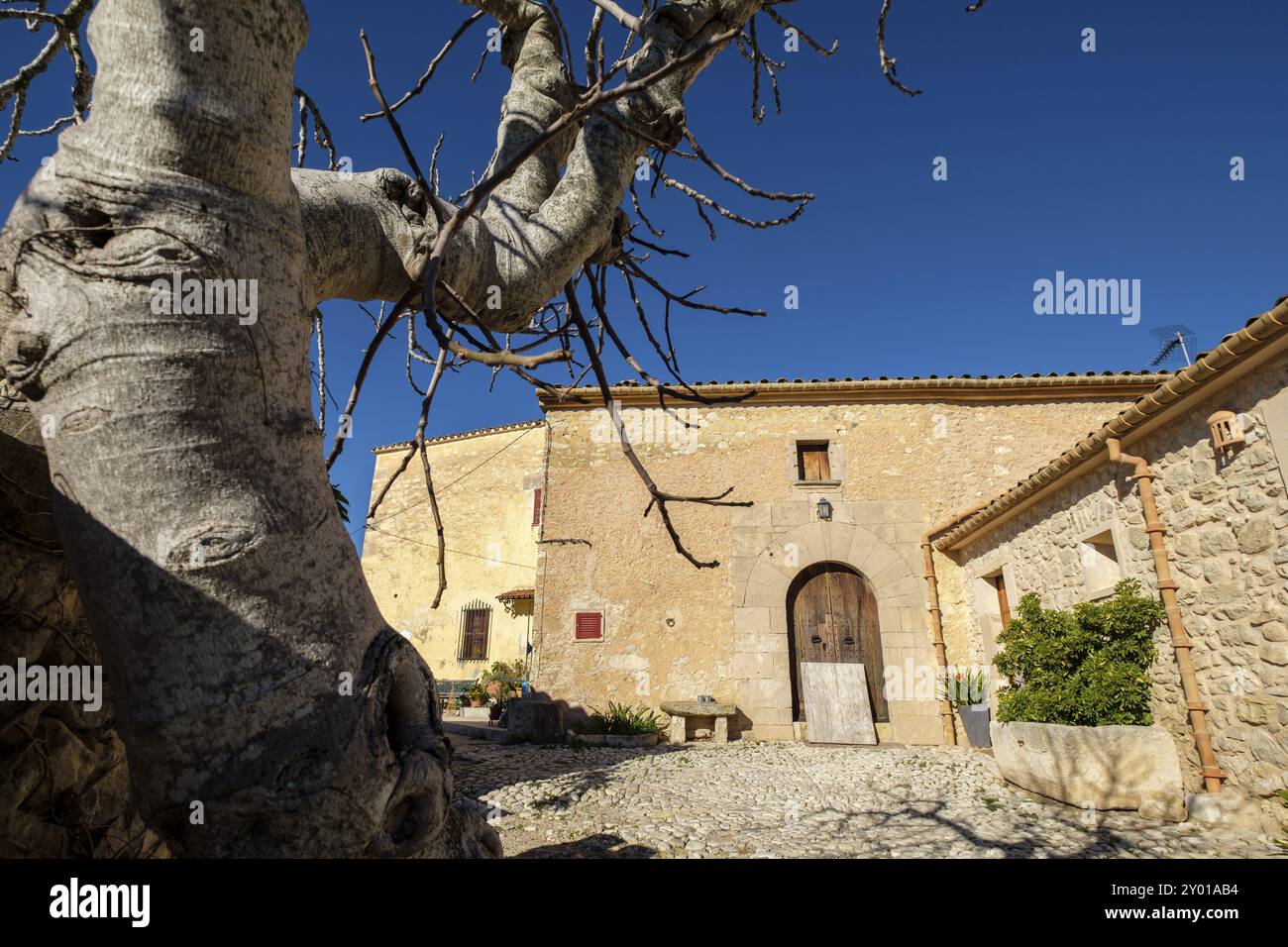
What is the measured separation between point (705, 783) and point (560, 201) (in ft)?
16.5

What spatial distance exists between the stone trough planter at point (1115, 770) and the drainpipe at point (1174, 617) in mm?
177

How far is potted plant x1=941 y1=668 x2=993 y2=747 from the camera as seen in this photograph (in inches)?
297

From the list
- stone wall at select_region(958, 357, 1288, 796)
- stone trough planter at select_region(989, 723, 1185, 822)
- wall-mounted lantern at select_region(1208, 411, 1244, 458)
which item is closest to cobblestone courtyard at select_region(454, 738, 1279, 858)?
stone trough planter at select_region(989, 723, 1185, 822)

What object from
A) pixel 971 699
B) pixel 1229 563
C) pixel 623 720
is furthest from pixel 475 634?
pixel 1229 563

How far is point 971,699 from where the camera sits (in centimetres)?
780

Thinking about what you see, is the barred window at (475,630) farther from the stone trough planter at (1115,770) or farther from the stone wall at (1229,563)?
Answer: the stone wall at (1229,563)

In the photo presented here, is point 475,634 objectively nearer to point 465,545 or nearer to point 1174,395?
point 465,545

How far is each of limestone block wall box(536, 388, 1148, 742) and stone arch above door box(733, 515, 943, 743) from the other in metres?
0.02

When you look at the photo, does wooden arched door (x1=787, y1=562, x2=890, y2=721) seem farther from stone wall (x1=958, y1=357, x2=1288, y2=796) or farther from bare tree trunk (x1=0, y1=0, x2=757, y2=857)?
bare tree trunk (x1=0, y1=0, x2=757, y2=857)

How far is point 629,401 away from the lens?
9883 mm

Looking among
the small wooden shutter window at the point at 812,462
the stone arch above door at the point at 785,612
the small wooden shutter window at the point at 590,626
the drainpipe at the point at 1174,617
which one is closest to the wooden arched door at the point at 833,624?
the stone arch above door at the point at 785,612

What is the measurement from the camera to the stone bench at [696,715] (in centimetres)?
794

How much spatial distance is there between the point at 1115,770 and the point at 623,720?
522 cm
